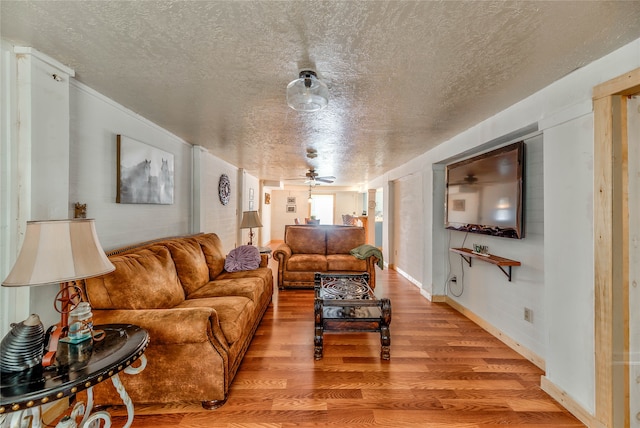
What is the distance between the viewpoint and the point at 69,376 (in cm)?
109

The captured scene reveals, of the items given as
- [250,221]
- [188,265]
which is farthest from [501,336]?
[250,221]

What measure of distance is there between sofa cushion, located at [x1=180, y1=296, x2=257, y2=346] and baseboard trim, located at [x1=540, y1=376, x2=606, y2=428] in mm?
2269

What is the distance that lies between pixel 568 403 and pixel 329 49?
2.69 meters

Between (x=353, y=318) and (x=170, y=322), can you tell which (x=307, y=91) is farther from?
(x=353, y=318)

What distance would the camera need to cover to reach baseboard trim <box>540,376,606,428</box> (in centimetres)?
159

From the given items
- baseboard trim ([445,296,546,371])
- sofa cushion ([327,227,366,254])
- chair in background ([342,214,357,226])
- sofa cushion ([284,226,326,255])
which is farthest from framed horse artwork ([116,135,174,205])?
chair in background ([342,214,357,226])

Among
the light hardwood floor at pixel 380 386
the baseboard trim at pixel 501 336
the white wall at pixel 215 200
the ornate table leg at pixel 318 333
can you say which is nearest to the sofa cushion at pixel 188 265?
the light hardwood floor at pixel 380 386

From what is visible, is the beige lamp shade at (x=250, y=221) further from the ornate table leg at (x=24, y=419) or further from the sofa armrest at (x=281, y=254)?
the ornate table leg at (x=24, y=419)

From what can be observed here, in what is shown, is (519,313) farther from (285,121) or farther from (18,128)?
(18,128)

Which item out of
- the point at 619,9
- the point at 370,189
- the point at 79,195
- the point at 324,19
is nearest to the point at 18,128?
the point at 79,195

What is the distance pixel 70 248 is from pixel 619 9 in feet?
8.78

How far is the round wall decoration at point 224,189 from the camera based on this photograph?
16.0 feet

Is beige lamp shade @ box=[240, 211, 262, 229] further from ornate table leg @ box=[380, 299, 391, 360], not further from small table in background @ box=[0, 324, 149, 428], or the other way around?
small table in background @ box=[0, 324, 149, 428]

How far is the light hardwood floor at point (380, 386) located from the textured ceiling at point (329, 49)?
2189mm
